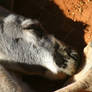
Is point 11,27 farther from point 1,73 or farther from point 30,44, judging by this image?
point 1,73

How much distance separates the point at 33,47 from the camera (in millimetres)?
1392

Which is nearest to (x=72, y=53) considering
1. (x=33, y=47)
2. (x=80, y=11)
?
(x=33, y=47)

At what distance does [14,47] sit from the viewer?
1.41m

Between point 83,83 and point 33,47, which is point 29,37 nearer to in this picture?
point 33,47

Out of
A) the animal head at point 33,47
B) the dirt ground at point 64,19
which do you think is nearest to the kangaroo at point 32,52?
the animal head at point 33,47

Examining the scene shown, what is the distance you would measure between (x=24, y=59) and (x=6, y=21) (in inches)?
8.9

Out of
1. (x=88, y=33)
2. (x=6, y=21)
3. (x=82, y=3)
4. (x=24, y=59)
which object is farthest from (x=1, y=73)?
(x=82, y=3)

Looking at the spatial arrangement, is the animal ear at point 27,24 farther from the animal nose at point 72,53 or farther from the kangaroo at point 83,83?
the kangaroo at point 83,83

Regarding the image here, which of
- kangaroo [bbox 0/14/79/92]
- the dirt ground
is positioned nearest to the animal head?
kangaroo [bbox 0/14/79/92]

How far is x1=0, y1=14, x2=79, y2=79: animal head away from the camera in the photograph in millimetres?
1369

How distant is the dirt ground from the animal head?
0.42 ft

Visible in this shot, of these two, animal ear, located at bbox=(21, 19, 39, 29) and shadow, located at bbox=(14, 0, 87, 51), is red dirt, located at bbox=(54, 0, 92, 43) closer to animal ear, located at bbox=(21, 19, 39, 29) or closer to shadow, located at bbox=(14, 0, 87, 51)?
shadow, located at bbox=(14, 0, 87, 51)

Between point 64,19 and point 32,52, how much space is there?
0.34 meters

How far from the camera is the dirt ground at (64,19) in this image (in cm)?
151
